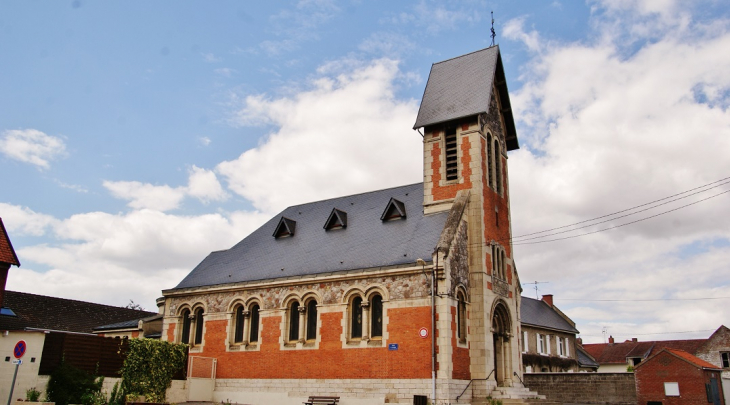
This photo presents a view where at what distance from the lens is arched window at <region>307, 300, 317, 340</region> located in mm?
27261

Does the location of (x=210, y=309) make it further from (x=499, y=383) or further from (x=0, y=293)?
(x=499, y=383)

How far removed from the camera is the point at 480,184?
89.8 feet

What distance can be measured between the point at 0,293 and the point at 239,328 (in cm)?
1044

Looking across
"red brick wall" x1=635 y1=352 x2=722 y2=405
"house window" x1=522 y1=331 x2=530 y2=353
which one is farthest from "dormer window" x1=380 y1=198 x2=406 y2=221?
"house window" x1=522 y1=331 x2=530 y2=353

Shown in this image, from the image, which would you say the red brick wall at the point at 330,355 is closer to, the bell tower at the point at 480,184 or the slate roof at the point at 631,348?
the bell tower at the point at 480,184

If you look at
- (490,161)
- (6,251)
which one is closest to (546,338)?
(490,161)

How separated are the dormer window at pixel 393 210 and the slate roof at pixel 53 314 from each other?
23.3 meters

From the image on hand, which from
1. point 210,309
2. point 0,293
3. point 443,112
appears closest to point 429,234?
point 443,112

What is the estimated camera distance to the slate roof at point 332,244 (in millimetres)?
26531

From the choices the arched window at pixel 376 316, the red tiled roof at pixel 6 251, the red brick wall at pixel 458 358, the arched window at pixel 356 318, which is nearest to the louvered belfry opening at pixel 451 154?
the arched window at pixel 376 316

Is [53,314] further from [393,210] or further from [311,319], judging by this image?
[393,210]

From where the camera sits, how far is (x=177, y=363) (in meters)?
27.1

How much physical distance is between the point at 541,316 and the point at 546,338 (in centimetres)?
205

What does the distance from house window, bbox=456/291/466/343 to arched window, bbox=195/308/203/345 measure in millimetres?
13602
